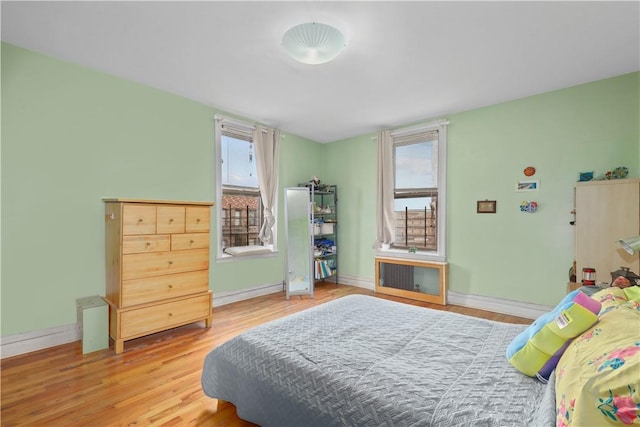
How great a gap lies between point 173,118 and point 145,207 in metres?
1.28

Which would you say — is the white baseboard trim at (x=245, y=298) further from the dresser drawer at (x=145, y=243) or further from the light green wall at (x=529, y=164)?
the dresser drawer at (x=145, y=243)

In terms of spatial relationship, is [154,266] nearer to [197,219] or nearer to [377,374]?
[197,219]

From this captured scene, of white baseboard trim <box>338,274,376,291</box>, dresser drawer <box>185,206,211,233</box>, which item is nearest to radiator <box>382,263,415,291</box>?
white baseboard trim <box>338,274,376,291</box>

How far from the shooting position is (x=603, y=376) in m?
0.79

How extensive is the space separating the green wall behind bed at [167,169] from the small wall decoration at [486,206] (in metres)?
0.07

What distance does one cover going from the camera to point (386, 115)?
401 centimetres

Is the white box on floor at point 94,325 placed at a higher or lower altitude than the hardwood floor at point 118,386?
higher

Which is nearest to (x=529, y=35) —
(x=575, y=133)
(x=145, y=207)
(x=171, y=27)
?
(x=575, y=133)

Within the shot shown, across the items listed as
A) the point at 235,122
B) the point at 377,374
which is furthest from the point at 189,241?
the point at 377,374

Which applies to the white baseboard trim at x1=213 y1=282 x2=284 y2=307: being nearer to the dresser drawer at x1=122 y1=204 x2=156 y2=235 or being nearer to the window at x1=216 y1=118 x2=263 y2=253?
the window at x1=216 y1=118 x2=263 y2=253

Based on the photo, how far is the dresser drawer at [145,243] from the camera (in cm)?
255

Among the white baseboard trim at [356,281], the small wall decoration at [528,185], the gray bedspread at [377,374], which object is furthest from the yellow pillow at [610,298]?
the white baseboard trim at [356,281]

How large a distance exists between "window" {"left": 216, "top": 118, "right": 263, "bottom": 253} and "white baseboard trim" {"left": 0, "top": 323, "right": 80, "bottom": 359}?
1629 millimetres

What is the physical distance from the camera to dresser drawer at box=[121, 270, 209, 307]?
2568mm
